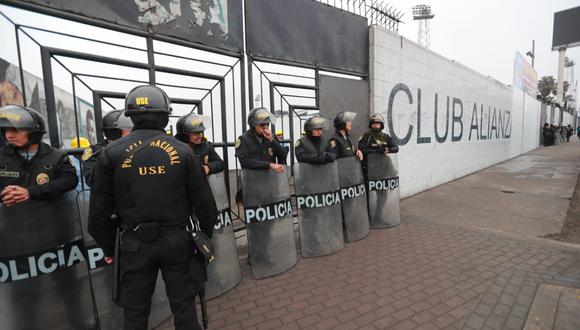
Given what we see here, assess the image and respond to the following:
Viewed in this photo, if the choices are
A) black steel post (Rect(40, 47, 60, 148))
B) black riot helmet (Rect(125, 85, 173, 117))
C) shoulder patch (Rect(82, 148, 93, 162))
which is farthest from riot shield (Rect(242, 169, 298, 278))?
black steel post (Rect(40, 47, 60, 148))

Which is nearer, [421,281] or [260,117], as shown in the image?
[421,281]

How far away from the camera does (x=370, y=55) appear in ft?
21.1

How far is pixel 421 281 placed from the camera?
11.0ft

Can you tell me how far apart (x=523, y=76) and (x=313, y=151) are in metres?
20.2

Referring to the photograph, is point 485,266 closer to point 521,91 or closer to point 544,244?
point 544,244

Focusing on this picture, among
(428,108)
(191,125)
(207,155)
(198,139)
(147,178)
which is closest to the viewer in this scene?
(147,178)

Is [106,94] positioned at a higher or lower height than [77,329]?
higher

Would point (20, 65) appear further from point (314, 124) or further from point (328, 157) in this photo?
point (328, 157)

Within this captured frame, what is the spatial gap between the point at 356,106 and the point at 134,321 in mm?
5451

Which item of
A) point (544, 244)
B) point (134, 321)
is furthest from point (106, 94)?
point (544, 244)

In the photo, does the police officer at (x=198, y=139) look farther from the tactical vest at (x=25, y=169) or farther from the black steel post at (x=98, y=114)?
the tactical vest at (x=25, y=169)

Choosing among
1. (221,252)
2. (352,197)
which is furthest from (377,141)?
(221,252)

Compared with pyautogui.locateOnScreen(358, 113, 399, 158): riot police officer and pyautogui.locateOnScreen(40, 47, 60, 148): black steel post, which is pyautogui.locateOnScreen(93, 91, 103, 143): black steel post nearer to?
pyautogui.locateOnScreen(40, 47, 60, 148): black steel post

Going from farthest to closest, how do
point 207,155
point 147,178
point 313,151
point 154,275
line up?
point 313,151 → point 207,155 → point 154,275 → point 147,178
